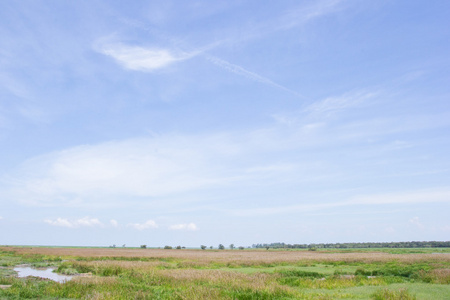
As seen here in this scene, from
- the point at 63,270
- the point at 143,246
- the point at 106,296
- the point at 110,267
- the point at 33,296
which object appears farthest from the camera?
the point at 143,246

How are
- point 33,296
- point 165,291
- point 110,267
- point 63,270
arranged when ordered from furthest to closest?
point 63,270
point 110,267
point 165,291
point 33,296

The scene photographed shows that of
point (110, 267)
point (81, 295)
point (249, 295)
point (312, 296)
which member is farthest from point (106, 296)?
point (110, 267)

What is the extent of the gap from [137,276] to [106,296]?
31.7ft

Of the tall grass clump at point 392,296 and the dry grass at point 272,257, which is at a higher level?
the tall grass clump at point 392,296

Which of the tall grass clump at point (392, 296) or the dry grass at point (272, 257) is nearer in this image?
the tall grass clump at point (392, 296)

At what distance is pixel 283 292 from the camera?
52.4 feet

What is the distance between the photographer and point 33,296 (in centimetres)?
1572

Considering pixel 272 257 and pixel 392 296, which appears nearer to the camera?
pixel 392 296

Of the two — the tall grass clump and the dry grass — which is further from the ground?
the tall grass clump

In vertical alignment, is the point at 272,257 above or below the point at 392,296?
below

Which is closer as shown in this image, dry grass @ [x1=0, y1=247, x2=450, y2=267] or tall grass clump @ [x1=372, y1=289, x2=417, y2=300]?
tall grass clump @ [x1=372, y1=289, x2=417, y2=300]

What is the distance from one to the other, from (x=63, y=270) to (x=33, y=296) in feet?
60.9

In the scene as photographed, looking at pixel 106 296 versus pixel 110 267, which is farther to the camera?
pixel 110 267

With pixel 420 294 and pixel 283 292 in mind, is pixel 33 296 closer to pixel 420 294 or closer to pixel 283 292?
pixel 283 292
